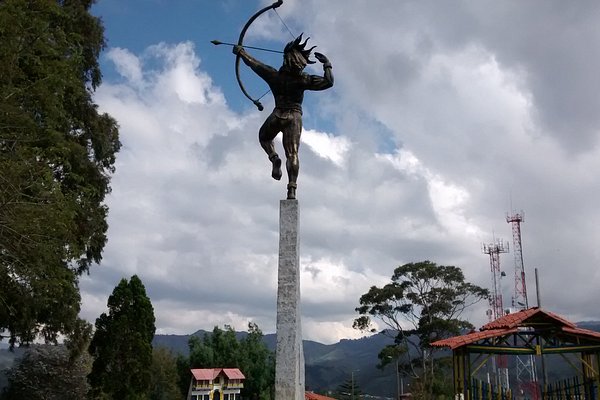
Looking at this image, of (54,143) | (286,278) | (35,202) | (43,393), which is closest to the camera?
(286,278)

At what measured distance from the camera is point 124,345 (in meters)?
23.9

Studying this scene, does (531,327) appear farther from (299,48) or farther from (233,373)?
(233,373)

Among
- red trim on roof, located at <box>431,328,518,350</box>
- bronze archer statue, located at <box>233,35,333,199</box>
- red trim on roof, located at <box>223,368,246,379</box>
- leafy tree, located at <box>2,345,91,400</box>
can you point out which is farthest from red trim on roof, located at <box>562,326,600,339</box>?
leafy tree, located at <box>2,345,91,400</box>

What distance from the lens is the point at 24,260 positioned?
11914 mm

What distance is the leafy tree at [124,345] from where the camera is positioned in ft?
76.2

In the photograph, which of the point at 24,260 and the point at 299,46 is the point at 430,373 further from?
the point at 299,46

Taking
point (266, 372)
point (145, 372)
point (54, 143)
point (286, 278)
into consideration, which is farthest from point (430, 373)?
point (286, 278)

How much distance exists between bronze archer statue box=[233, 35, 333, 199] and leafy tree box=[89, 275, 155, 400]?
62.3 feet

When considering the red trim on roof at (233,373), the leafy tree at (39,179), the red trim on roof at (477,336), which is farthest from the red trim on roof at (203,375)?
the red trim on roof at (477,336)

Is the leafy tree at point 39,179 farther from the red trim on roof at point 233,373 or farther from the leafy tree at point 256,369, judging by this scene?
the leafy tree at point 256,369

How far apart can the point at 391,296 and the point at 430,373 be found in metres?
4.83

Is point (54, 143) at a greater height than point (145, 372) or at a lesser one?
greater

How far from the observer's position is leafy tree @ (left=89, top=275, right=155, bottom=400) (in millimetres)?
23219

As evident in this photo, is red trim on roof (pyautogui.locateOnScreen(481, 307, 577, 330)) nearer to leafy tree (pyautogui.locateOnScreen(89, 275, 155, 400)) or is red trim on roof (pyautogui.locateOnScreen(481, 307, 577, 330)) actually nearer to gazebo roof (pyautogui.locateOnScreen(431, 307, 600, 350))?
gazebo roof (pyautogui.locateOnScreen(431, 307, 600, 350))
